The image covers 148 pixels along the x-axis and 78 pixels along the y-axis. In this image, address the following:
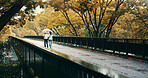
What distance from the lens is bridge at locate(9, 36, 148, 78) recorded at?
3013mm

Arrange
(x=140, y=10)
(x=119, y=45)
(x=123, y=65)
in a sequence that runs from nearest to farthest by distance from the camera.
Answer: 1. (x=123, y=65)
2. (x=119, y=45)
3. (x=140, y=10)

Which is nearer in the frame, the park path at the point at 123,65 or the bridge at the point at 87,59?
the bridge at the point at 87,59

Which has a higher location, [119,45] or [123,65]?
[119,45]

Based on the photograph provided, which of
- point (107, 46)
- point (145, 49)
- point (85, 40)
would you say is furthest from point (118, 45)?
point (85, 40)

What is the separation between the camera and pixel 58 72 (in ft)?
13.6

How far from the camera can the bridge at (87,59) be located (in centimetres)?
301

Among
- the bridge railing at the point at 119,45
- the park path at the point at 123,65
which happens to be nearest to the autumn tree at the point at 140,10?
the bridge railing at the point at 119,45

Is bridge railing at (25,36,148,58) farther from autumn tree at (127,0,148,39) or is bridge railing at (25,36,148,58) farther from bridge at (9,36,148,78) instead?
autumn tree at (127,0,148,39)

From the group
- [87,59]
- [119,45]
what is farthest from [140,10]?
[87,59]

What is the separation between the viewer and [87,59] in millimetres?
13344

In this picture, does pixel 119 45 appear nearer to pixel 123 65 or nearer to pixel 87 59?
pixel 87 59

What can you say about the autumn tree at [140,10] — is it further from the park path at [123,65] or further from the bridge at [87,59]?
the park path at [123,65]

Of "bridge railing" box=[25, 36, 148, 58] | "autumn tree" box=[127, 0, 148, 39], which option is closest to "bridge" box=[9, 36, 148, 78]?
"bridge railing" box=[25, 36, 148, 58]

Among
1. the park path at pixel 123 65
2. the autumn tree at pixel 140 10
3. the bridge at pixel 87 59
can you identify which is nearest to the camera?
the bridge at pixel 87 59
